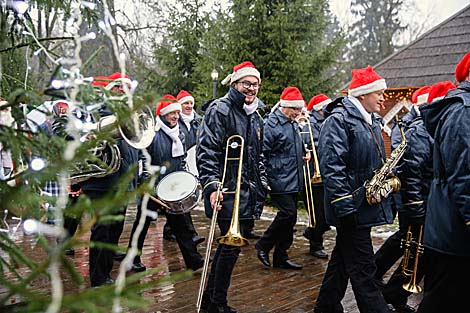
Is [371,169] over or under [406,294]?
over

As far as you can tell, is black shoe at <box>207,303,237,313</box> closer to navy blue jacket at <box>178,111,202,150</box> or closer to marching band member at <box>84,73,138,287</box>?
marching band member at <box>84,73,138,287</box>

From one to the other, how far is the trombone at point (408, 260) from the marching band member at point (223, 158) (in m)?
1.52

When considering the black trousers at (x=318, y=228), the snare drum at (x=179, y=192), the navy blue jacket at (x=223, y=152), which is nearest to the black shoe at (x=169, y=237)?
the black trousers at (x=318, y=228)

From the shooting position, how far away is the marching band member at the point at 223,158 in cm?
470

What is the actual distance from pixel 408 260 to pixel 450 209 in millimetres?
1920

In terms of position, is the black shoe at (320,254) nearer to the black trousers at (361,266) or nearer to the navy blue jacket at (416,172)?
the navy blue jacket at (416,172)

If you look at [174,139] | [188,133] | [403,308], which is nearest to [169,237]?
[188,133]

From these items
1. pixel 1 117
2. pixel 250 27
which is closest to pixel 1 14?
pixel 1 117

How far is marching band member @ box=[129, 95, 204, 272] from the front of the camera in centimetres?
621

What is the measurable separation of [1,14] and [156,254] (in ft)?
18.2

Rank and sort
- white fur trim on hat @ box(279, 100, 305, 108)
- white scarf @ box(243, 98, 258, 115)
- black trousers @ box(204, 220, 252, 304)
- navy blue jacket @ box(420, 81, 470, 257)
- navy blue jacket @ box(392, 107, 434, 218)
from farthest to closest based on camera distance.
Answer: white fur trim on hat @ box(279, 100, 305, 108)
navy blue jacket @ box(392, 107, 434, 218)
white scarf @ box(243, 98, 258, 115)
black trousers @ box(204, 220, 252, 304)
navy blue jacket @ box(420, 81, 470, 257)

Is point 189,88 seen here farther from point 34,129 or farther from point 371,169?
point 34,129

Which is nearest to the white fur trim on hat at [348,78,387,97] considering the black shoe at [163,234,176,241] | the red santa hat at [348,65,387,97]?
the red santa hat at [348,65,387,97]

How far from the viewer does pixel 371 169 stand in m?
4.56
